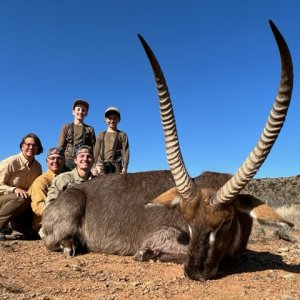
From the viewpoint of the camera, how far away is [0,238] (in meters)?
8.17

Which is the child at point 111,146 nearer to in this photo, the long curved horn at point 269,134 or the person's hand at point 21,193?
the person's hand at point 21,193

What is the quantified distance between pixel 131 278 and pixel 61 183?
3.29m

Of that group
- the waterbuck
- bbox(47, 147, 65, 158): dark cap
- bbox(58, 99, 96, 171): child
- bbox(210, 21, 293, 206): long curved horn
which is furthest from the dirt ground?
bbox(58, 99, 96, 171): child

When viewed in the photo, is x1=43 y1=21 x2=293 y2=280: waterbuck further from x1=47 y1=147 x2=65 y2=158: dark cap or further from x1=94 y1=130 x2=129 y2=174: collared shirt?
x1=94 y1=130 x2=129 y2=174: collared shirt

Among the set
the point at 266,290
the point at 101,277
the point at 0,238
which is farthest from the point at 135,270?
the point at 0,238

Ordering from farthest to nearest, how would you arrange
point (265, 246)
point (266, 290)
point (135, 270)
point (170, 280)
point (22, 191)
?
point (22, 191)
point (265, 246)
point (135, 270)
point (170, 280)
point (266, 290)

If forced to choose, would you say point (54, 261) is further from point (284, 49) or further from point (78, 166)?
point (284, 49)

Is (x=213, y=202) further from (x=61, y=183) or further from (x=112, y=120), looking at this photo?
(x=112, y=120)

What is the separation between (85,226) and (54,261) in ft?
3.25

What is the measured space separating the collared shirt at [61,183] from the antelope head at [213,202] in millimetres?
3238

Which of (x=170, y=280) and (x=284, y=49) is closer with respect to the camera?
(x=284, y=49)

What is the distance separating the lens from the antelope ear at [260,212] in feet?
15.7

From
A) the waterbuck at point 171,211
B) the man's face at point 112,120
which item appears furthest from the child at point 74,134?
the waterbuck at point 171,211

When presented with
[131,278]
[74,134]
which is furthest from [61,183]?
[131,278]
